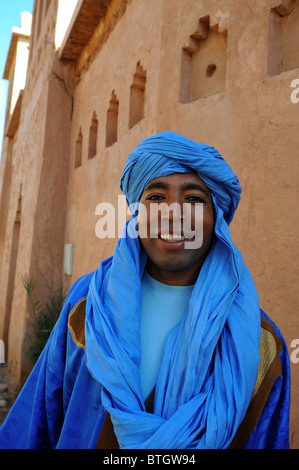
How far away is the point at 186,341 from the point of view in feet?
3.41

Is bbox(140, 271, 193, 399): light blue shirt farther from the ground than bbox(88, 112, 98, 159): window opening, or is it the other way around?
bbox(88, 112, 98, 159): window opening

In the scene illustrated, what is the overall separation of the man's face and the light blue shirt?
0.03m

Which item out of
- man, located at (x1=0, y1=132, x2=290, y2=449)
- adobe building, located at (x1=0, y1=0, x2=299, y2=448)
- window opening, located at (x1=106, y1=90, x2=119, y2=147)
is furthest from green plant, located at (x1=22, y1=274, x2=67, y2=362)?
man, located at (x1=0, y1=132, x2=290, y2=449)

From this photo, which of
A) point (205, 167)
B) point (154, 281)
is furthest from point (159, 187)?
point (154, 281)

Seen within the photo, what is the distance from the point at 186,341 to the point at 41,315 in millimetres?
4441

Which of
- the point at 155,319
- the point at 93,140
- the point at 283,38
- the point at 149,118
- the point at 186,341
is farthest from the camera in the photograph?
the point at 93,140

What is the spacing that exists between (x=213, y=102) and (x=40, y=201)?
346 centimetres

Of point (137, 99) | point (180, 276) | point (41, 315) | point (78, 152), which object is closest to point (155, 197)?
point (180, 276)

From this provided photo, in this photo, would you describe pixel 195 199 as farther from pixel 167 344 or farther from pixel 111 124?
pixel 111 124

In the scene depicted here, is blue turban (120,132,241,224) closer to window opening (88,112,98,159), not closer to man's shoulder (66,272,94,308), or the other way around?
man's shoulder (66,272,94,308)

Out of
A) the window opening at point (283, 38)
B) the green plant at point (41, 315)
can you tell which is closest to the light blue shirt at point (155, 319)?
the window opening at point (283, 38)

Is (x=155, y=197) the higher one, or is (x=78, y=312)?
(x=155, y=197)

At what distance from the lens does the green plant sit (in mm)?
5066
